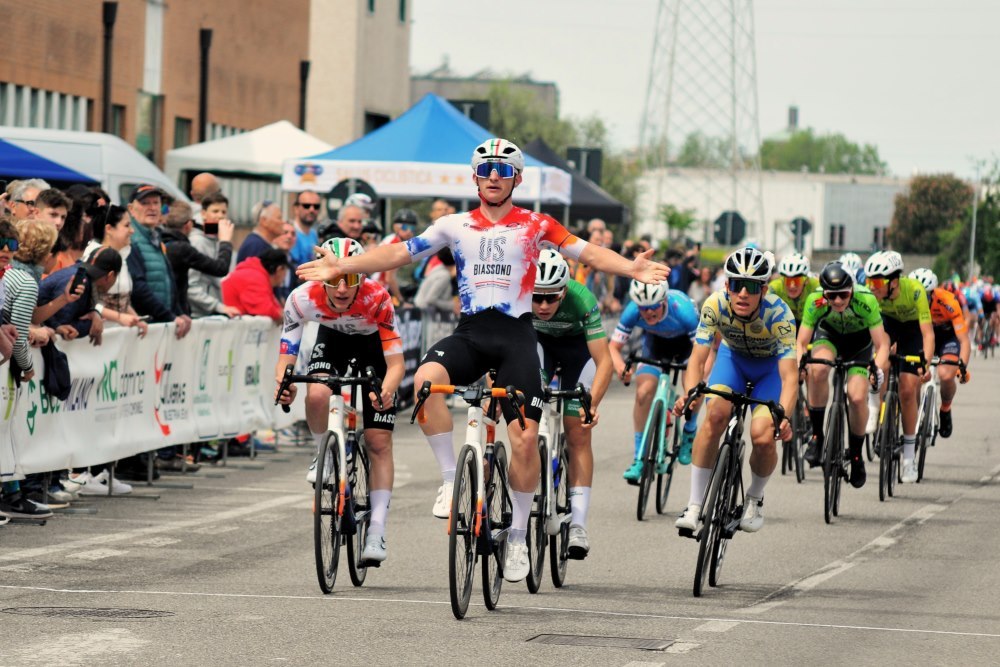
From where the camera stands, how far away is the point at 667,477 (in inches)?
561

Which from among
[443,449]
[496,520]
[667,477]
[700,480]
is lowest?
[667,477]

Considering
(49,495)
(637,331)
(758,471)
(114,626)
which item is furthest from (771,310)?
(637,331)

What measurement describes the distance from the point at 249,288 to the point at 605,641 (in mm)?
9155

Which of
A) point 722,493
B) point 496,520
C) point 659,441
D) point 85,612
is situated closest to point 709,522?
point 722,493

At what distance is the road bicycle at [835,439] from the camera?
13.8 meters

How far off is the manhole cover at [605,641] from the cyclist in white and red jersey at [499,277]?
1.01 meters

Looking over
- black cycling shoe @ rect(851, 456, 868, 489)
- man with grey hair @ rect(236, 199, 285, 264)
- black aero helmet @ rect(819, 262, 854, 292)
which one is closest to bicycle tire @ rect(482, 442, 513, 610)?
black aero helmet @ rect(819, 262, 854, 292)

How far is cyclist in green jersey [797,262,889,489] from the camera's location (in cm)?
1413

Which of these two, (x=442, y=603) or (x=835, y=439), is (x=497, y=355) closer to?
(x=442, y=603)

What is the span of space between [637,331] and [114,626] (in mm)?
22903

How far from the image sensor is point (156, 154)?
38969mm

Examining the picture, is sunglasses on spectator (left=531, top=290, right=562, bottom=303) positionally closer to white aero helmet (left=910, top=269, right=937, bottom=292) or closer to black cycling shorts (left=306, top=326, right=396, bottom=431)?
black cycling shorts (left=306, top=326, right=396, bottom=431)

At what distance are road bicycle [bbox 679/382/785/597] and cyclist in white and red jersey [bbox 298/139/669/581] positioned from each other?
1.02 meters

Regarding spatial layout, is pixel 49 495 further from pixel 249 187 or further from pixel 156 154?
pixel 249 187
